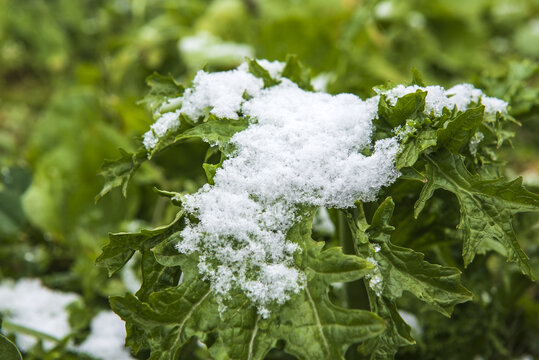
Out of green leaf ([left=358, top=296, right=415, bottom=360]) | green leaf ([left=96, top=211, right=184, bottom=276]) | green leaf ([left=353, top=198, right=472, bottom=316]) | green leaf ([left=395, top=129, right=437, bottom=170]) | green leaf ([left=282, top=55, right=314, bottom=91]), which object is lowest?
green leaf ([left=358, top=296, right=415, bottom=360])

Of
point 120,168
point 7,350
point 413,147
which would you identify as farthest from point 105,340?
point 413,147

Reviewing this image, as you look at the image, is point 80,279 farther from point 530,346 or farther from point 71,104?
point 530,346

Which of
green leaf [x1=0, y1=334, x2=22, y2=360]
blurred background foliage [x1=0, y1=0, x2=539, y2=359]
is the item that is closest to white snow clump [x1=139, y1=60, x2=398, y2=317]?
blurred background foliage [x1=0, y1=0, x2=539, y2=359]

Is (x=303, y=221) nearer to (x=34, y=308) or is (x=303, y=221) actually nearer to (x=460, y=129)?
(x=460, y=129)

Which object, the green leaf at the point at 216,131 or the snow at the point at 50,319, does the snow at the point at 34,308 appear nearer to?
the snow at the point at 50,319

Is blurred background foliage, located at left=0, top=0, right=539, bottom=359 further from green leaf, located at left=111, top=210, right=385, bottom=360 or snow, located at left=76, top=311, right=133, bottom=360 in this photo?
green leaf, located at left=111, top=210, right=385, bottom=360

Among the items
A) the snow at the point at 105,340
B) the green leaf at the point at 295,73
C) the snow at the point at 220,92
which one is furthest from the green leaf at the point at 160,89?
the snow at the point at 105,340

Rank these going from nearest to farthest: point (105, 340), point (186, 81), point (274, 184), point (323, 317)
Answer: point (323, 317), point (274, 184), point (105, 340), point (186, 81)
